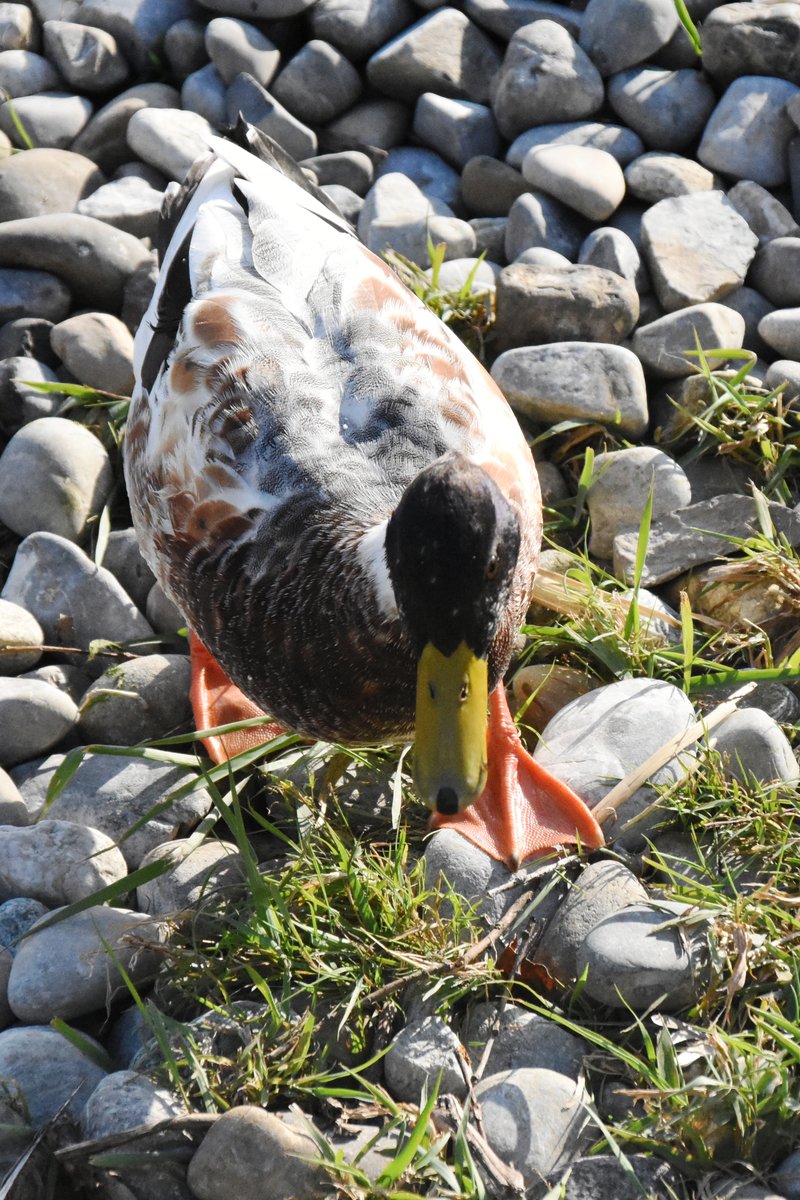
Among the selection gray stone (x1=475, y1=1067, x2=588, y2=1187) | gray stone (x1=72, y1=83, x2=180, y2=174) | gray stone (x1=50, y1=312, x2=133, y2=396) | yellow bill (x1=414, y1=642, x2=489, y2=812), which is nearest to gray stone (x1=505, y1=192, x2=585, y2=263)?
gray stone (x1=50, y1=312, x2=133, y2=396)

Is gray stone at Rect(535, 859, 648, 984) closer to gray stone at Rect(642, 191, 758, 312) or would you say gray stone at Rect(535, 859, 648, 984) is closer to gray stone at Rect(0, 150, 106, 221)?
gray stone at Rect(642, 191, 758, 312)

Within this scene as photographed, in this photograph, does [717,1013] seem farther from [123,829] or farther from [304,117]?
[304,117]

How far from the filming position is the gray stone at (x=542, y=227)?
4.43 meters

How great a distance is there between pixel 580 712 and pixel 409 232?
211cm

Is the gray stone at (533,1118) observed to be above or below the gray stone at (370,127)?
below

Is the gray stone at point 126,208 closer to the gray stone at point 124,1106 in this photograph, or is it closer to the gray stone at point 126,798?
the gray stone at point 126,798

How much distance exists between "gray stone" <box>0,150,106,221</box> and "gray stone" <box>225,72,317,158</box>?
62 centimetres

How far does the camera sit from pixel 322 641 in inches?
110

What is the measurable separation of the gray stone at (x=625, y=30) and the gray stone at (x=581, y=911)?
3.25 m

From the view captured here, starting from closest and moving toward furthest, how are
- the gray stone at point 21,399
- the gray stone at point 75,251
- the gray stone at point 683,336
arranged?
the gray stone at point 683,336, the gray stone at point 21,399, the gray stone at point 75,251

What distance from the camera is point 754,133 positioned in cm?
453

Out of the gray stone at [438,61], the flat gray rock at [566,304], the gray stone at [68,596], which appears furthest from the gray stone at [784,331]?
the gray stone at [68,596]

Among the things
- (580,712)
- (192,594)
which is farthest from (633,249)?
(192,594)

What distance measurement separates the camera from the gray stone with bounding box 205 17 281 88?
16.2ft
